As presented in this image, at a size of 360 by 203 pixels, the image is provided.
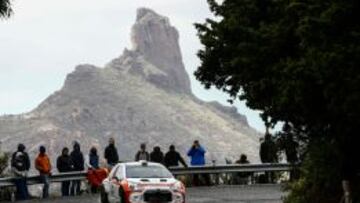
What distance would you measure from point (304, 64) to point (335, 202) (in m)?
4.30

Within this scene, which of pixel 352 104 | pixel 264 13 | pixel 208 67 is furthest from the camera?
pixel 208 67

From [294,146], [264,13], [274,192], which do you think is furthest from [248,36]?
[274,192]

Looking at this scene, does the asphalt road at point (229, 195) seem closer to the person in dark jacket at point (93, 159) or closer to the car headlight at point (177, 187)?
the person in dark jacket at point (93, 159)

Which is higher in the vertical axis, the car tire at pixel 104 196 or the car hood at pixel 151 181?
the car hood at pixel 151 181

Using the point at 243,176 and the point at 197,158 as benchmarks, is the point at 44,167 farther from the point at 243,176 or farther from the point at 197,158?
the point at 243,176

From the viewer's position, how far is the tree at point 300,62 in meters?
18.1

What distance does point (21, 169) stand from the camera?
3300cm

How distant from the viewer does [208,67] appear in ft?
95.8

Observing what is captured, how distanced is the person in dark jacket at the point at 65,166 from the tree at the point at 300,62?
29.4ft

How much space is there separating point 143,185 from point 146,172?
0.99 m

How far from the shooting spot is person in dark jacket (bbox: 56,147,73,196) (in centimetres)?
3550

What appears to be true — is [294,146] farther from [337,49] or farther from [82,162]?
[82,162]

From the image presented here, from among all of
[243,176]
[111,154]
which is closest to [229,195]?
[111,154]

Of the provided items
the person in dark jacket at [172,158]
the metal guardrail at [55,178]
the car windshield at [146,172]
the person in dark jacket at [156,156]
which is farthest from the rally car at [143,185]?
the person in dark jacket at [172,158]
